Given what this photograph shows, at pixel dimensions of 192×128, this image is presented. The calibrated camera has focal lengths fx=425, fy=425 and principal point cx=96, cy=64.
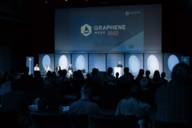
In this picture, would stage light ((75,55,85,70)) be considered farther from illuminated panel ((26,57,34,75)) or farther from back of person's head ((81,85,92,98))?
back of person's head ((81,85,92,98))

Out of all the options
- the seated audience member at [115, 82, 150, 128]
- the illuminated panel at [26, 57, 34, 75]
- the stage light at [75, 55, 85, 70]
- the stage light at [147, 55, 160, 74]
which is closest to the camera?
the seated audience member at [115, 82, 150, 128]

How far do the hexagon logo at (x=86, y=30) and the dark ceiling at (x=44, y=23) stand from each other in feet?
3.72

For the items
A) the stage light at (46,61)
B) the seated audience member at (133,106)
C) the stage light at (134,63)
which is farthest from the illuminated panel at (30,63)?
the seated audience member at (133,106)

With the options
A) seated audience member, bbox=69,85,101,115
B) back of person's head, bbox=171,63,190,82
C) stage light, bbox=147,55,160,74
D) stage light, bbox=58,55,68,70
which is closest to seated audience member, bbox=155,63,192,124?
back of person's head, bbox=171,63,190,82

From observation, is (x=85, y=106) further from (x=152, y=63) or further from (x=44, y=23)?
(x=44, y=23)

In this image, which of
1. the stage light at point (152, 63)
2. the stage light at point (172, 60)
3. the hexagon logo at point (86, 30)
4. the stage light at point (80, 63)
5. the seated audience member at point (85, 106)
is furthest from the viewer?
the hexagon logo at point (86, 30)

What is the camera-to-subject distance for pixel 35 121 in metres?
5.19

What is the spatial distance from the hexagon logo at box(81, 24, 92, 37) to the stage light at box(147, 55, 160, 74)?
3076 millimetres

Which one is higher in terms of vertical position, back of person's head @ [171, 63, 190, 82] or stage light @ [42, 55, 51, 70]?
stage light @ [42, 55, 51, 70]

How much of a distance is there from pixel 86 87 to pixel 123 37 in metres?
13.4

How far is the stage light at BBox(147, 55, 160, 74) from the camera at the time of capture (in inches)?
711

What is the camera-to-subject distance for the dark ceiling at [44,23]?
61.0ft

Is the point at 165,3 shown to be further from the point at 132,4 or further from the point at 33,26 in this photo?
the point at 33,26

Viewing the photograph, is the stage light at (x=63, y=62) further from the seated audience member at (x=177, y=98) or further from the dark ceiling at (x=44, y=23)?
the seated audience member at (x=177, y=98)
